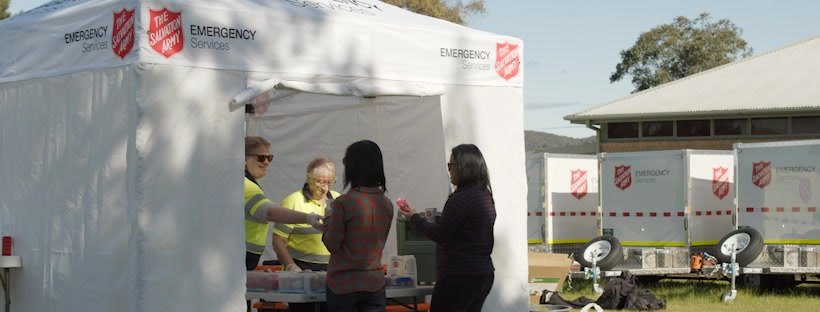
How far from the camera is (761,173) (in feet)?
58.1

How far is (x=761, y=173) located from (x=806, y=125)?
48.5 feet

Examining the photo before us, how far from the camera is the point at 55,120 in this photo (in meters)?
8.58

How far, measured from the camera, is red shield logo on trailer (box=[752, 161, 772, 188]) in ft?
57.9

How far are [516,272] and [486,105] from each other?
1216 mm

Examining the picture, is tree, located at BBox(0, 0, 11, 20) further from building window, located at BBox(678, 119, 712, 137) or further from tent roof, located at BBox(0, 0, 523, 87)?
tent roof, located at BBox(0, 0, 523, 87)

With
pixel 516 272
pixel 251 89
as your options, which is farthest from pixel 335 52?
pixel 516 272

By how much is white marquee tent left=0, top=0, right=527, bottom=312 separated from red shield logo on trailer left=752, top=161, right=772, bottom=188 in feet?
28.5

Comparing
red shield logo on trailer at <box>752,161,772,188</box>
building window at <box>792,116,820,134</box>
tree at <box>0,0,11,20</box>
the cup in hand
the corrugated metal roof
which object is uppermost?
tree at <box>0,0,11,20</box>

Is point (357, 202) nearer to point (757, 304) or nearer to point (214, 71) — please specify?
point (214, 71)

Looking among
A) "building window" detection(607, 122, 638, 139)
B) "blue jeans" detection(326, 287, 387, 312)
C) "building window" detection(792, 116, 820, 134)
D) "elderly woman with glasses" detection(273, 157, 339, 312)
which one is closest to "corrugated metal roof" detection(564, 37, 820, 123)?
"building window" detection(607, 122, 638, 139)

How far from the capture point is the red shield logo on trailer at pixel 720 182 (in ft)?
62.6

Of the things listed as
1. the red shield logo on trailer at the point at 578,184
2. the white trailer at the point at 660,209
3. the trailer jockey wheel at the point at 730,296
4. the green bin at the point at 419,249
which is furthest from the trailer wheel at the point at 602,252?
the green bin at the point at 419,249

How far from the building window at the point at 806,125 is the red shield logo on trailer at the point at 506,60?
23.3 meters

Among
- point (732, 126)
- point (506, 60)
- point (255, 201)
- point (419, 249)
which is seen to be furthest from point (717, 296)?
point (732, 126)
